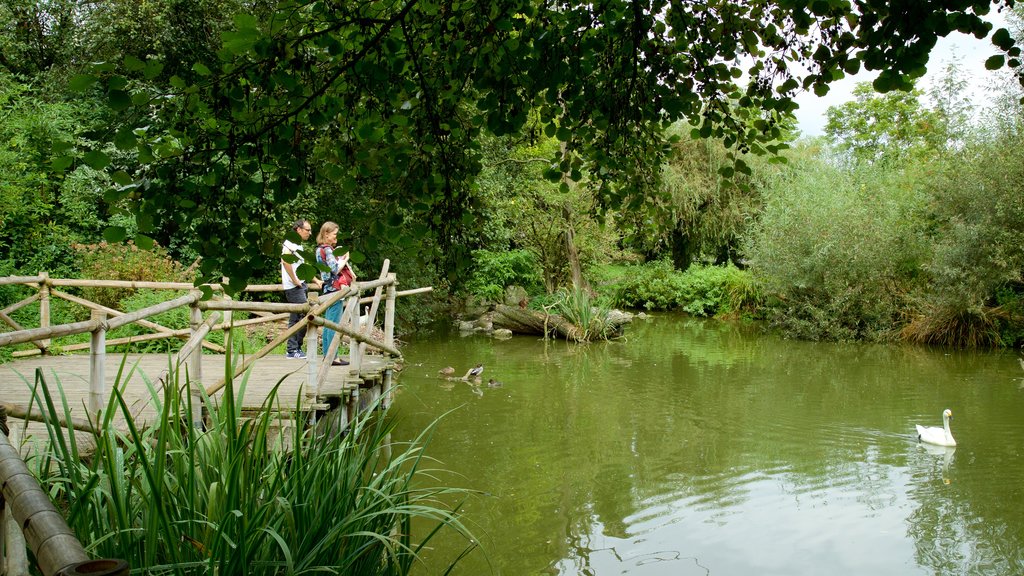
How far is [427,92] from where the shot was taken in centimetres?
331

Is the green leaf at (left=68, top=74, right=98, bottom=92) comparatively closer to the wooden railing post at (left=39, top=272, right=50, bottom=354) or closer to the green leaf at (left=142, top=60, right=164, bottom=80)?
the green leaf at (left=142, top=60, right=164, bottom=80)

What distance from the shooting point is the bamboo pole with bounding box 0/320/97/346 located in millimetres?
3680

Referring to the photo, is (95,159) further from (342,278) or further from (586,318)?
(586,318)

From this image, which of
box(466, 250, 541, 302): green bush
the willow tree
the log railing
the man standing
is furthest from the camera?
box(466, 250, 541, 302): green bush

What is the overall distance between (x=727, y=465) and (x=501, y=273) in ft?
47.5

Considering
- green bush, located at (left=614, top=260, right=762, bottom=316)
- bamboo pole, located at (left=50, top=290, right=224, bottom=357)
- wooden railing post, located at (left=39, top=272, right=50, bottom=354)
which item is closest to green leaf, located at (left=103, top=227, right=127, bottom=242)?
bamboo pole, located at (left=50, top=290, right=224, bottom=357)

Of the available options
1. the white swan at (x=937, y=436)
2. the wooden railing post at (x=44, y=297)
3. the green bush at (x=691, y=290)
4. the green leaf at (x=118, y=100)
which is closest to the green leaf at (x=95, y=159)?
the green leaf at (x=118, y=100)

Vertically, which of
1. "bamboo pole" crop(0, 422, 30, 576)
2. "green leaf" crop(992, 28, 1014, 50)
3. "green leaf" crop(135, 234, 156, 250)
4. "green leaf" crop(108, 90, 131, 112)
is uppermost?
"green leaf" crop(992, 28, 1014, 50)

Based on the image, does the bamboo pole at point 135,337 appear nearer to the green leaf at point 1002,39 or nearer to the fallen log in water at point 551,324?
the green leaf at point 1002,39

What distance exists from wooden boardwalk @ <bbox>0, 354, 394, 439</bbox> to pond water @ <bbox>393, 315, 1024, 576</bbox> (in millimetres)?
1254

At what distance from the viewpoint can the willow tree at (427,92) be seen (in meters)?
2.62

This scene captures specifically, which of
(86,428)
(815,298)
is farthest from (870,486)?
(815,298)

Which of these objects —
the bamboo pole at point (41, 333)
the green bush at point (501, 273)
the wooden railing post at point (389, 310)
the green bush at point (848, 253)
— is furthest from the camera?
the green bush at point (501, 273)

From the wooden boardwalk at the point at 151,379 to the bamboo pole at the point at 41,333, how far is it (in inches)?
37.9
